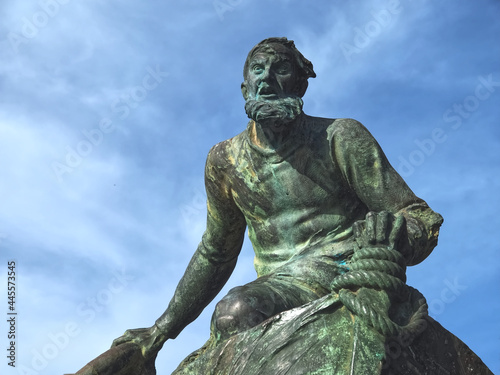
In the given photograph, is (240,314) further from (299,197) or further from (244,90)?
(244,90)

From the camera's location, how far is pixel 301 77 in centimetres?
812

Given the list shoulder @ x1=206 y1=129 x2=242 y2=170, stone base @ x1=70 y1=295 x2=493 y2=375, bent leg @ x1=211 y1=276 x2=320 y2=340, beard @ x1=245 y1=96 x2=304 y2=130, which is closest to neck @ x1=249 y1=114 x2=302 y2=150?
beard @ x1=245 y1=96 x2=304 y2=130

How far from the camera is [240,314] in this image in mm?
7152

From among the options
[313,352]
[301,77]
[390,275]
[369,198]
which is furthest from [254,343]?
[301,77]

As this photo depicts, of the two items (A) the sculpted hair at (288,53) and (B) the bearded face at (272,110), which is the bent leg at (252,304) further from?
(A) the sculpted hair at (288,53)

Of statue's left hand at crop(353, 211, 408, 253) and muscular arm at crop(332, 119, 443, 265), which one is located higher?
muscular arm at crop(332, 119, 443, 265)

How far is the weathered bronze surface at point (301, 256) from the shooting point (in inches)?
252

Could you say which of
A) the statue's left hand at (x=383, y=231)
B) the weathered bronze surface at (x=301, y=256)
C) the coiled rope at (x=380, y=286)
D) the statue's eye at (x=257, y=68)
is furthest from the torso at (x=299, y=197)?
the coiled rope at (x=380, y=286)

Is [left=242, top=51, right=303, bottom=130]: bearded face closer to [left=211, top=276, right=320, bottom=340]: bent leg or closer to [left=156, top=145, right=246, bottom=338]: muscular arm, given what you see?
[left=156, top=145, right=246, bottom=338]: muscular arm

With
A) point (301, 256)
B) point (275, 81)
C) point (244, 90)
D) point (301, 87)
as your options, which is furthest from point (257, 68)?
point (301, 256)

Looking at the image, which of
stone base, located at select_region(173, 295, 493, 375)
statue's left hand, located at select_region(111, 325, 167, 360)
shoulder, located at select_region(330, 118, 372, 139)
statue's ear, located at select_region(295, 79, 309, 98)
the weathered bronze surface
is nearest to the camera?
stone base, located at select_region(173, 295, 493, 375)

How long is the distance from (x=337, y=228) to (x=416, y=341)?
5.04 ft

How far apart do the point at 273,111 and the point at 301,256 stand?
1.12m

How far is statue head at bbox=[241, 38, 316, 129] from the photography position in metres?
7.70
